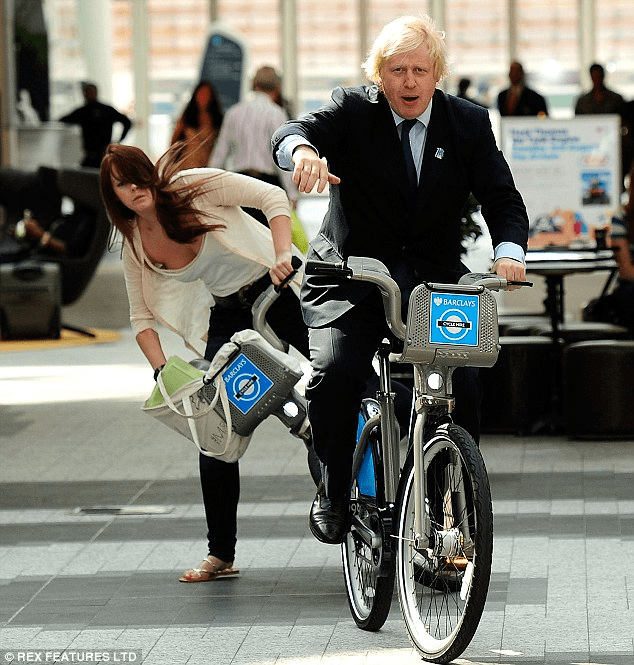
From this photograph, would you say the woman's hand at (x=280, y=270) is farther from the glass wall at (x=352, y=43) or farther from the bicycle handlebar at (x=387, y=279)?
the glass wall at (x=352, y=43)

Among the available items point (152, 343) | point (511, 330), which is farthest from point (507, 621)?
point (511, 330)

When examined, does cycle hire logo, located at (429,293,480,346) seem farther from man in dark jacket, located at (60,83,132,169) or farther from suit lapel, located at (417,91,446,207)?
man in dark jacket, located at (60,83,132,169)

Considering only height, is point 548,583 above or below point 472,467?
below

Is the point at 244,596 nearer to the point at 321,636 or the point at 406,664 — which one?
the point at 321,636

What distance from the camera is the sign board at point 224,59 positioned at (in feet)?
73.4

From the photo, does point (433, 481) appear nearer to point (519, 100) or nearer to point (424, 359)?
point (424, 359)

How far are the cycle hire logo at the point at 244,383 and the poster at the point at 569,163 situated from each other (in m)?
5.30

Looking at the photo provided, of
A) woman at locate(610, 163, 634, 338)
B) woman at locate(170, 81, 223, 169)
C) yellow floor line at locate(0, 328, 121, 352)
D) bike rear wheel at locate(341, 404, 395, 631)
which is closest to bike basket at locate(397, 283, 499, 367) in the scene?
bike rear wheel at locate(341, 404, 395, 631)

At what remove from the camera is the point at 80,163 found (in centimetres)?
2173

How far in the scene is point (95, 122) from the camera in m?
20.9

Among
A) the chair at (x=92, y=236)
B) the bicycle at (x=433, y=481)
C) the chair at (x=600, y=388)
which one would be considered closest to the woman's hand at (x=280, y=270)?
the bicycle at (x=433, y=481)

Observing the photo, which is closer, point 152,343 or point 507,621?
point 507,621

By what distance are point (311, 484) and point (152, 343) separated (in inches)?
76.9

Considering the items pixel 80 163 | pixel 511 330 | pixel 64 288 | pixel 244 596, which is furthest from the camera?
pixel 80 163
